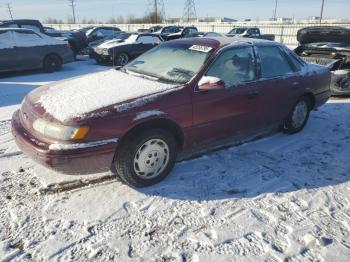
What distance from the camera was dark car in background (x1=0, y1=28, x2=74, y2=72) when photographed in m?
10.5

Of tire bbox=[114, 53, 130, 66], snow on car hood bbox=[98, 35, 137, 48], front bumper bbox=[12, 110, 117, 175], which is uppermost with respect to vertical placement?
front bumper bbox=[12, 110, 117, 175]

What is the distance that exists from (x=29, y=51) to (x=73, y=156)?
883 cm

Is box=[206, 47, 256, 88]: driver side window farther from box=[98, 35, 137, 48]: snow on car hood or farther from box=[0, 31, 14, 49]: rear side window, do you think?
box=[98, 35, 137, 48]: snow on car hood

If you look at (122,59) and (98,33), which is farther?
(98,33)

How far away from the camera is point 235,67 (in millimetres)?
4473

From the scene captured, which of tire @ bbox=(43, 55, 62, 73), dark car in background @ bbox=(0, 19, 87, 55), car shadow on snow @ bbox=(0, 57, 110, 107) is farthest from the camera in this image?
dark car in background @ bbox=(0, 19, 87, 55)

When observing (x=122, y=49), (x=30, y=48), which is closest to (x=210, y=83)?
(x=30, y=48)

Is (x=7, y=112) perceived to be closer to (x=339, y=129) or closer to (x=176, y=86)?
(x=176, y=86)

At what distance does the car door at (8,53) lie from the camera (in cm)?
1036

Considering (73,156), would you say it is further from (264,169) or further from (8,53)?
(8,53)

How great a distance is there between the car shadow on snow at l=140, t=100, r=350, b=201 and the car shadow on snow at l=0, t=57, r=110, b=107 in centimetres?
476

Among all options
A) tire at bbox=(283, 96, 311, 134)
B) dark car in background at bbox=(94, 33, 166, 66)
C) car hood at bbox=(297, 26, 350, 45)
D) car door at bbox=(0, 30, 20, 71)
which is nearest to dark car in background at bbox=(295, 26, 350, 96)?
car hood at bbox=(297, 26, 350, 45)

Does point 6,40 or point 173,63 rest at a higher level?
point 173,63

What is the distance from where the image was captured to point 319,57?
8.19 meters
